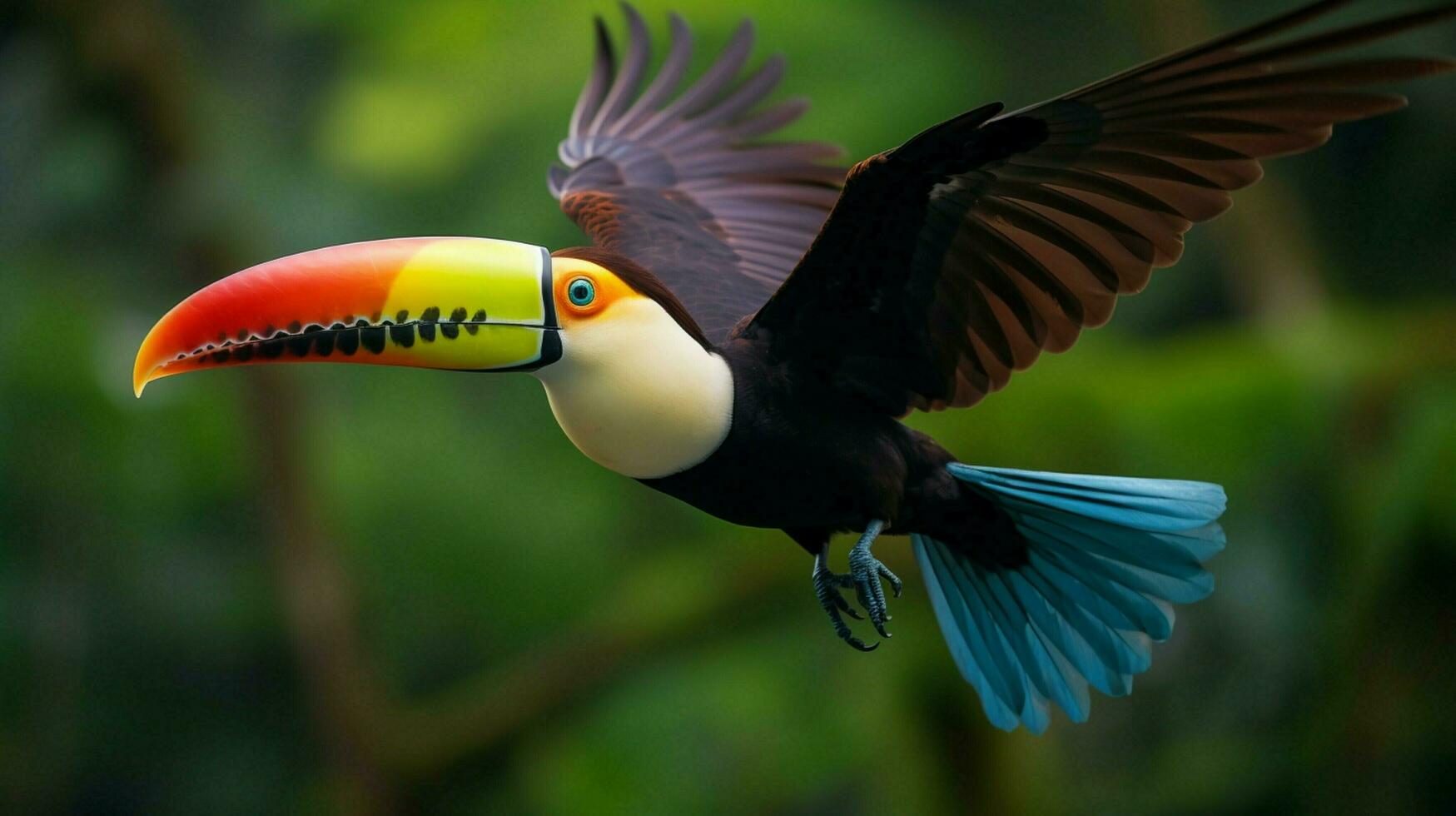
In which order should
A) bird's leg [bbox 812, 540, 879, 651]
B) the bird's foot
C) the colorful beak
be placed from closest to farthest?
the colorful beak → the bird's foot → bird's leg [bbox 812, 540, 879, 651]

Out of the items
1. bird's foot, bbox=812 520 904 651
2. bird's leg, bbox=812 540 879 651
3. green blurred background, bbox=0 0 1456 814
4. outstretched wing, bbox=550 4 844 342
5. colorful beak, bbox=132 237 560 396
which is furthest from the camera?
green blurred background, bbox=0 0 1456 814

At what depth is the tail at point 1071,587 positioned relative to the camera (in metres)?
2.70

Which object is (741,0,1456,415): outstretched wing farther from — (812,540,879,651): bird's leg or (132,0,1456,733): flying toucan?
(812,540,879,651): bird's leg

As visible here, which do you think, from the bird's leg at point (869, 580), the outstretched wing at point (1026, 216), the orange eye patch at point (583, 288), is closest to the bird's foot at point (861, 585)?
the bird's leg at point (869, 580)

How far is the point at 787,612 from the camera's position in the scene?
6.19 metres

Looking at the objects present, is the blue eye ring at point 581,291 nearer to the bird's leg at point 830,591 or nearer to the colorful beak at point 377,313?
the colorful beak at point 377,313

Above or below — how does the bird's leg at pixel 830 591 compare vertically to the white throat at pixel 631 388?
below

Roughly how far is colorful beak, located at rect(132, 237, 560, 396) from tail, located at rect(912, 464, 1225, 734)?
0.88 metres

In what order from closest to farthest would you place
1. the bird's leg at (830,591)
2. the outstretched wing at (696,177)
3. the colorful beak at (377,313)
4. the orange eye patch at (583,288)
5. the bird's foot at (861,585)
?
the colorful beak at (377,313), the orange eye patch at (583,288), the bird's foot at (861,585), the bird's leg at (830,591), the outstretched wing at (696,177)

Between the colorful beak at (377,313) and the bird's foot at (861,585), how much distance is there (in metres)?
0.58

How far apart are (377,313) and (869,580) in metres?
0.83

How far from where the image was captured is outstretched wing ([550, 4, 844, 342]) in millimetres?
3270

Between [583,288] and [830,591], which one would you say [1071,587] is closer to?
[830,591]

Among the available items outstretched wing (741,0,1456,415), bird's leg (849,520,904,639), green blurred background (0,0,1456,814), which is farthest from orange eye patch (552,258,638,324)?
green blurred background (0,0,1456,814)
